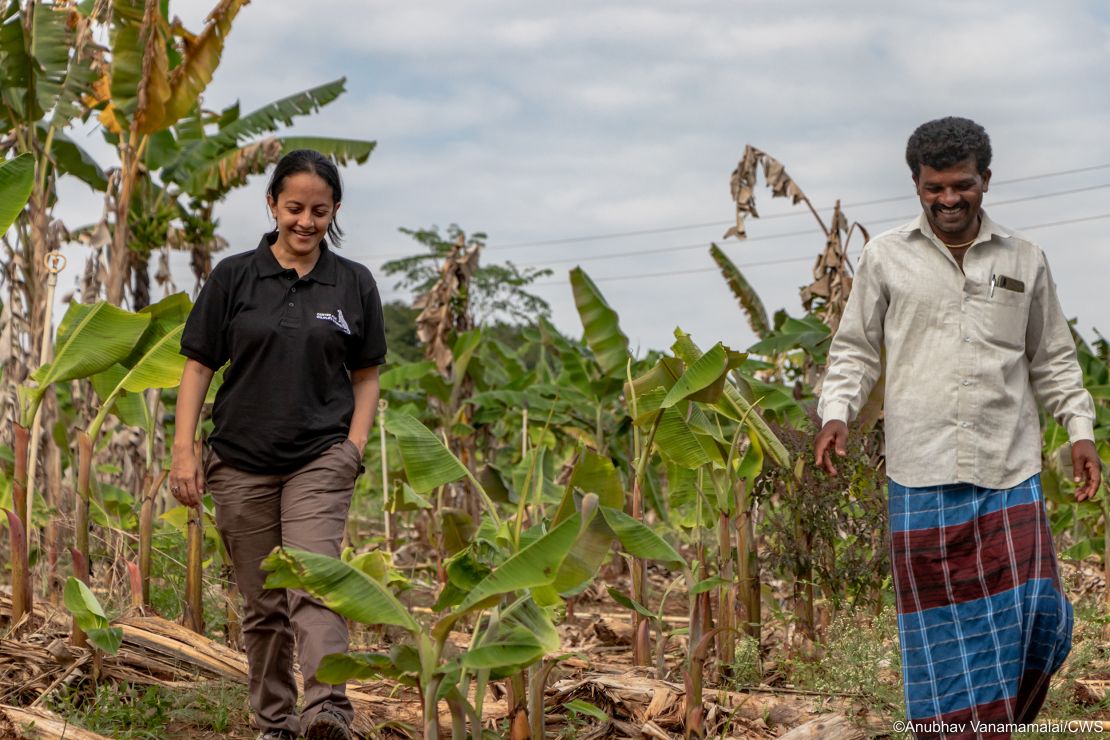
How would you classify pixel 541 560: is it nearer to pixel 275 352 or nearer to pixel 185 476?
pixel 275 352

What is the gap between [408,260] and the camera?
30375 millimetres

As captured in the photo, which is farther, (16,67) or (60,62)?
(60,62)

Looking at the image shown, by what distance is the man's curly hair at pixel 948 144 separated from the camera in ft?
11.2

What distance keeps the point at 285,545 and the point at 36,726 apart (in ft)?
3.71

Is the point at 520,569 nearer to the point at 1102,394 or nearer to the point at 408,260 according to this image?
the point at 1102,394

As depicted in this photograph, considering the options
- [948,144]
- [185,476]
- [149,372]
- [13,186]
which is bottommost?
[185,476]

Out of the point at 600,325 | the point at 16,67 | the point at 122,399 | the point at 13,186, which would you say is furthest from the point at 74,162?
the point at 13,186

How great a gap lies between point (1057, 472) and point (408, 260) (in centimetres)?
2411

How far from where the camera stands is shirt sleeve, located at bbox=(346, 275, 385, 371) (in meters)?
4.02

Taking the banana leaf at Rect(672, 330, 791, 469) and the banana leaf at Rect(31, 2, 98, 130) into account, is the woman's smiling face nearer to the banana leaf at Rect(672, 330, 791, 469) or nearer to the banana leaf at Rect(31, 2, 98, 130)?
the banana leaf at Rect(672, 330, 791, 469)

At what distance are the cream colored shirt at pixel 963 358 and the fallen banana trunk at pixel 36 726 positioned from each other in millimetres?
2677

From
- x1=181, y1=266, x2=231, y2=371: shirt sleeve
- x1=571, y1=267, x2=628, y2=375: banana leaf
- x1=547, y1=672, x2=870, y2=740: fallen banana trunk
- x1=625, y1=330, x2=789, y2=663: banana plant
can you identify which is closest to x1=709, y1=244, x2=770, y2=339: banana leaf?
x1=571, y1=267, x2=628, y2=375: banana leaf

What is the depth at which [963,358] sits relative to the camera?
138 inches

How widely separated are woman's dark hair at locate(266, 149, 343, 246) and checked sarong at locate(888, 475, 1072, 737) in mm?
1963
